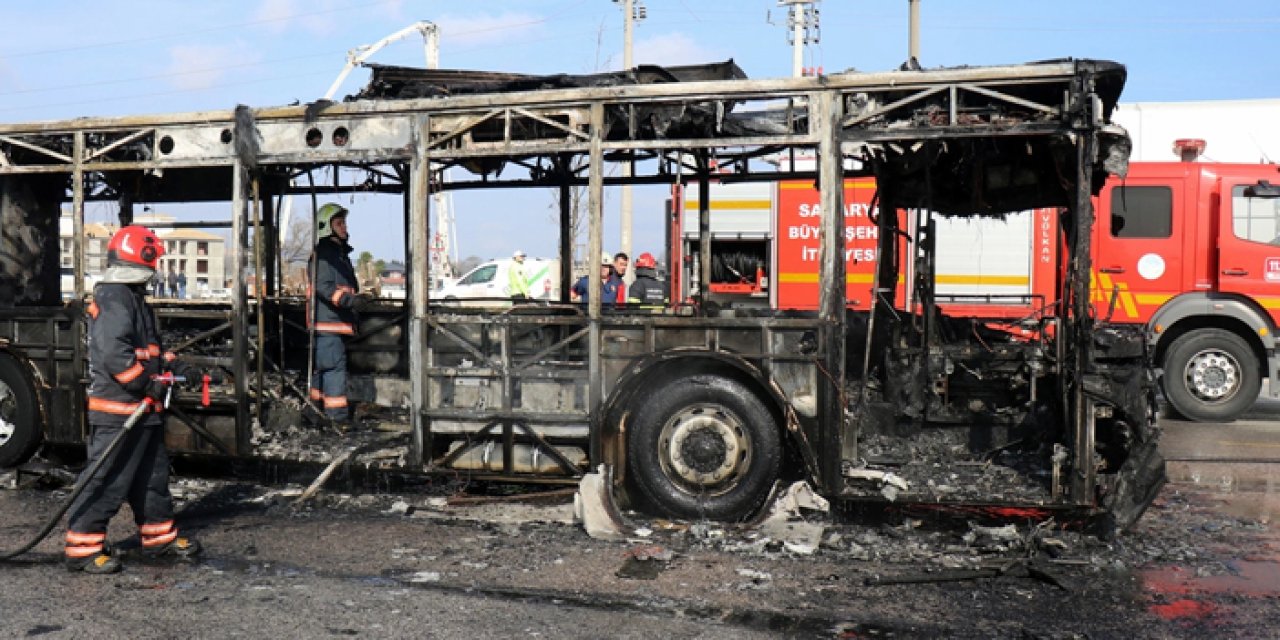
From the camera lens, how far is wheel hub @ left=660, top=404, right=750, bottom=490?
6906 millimetres

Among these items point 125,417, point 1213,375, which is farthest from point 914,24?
point 125,417

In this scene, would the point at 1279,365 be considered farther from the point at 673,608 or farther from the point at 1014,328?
the point at 673,608

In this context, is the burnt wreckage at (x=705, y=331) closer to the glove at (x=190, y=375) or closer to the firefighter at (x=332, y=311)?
the glove at (x=190, y=375)

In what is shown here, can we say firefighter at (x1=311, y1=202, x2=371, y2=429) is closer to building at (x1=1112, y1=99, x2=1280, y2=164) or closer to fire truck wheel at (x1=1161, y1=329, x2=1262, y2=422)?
fire truck wheel at (x1=1161, y1=329, x2=1262, y2=422)

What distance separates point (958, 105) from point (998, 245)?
8.91m

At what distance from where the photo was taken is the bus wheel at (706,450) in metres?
6.87

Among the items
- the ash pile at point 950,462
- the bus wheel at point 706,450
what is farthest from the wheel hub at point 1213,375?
the bus wheel at point 706,450

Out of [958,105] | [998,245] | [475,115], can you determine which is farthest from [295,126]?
[998,245]

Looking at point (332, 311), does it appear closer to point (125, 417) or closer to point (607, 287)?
point (125, 417)

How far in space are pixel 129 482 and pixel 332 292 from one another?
3452 mm

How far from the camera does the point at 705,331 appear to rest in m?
6.97

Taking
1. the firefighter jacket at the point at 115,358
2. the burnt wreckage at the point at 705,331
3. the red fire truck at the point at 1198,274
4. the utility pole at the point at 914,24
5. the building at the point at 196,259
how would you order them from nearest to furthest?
the firefighter jacket at the point at 115,358 < the burnt wreckage at the point at 705,331 < the building at the point at 196,259 < the red fire truck at the point at 1198,274 < the utility pole at the point at 914,24

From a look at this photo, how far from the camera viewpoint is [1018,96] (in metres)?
6.49

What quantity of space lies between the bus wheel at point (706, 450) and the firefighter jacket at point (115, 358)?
303 centimetres
